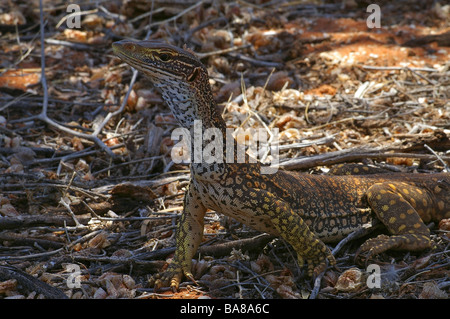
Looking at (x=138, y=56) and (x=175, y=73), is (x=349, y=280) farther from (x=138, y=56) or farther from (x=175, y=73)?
(x=138, y=56)

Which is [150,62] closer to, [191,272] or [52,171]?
[191,272]

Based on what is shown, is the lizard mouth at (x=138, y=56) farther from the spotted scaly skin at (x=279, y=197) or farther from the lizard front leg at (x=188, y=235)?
the lizard front leg at (x=188, y=235)

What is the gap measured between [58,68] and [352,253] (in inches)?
266

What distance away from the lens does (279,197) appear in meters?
5.22

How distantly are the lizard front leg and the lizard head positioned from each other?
2.73 ft

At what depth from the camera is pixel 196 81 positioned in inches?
182

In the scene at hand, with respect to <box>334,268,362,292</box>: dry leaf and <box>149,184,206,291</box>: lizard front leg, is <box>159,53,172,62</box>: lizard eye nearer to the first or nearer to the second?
<box>149,184,206,291</box>: lizard front leg

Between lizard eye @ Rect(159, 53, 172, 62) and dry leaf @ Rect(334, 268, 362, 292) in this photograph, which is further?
dry leaf @ Rect(334, 268, 362, 292)

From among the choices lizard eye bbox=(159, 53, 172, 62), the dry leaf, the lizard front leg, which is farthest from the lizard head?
the dry leaf

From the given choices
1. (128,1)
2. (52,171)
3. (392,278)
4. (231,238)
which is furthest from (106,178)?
(128,1)

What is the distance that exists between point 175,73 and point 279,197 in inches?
63.6

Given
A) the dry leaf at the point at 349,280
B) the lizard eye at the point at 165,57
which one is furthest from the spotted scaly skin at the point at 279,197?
the dry leaf at the point at 349,280

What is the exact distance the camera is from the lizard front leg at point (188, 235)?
5.15 metres

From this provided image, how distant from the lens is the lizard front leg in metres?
5.15
